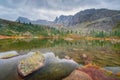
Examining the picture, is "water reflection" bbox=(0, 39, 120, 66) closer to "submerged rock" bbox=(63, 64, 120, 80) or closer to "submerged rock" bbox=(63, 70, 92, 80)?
"submerged rock" bbox=(63, 64, 120, 80)

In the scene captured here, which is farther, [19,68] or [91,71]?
[91,71]

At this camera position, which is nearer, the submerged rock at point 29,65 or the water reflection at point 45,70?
the submerged rock at point 29,65

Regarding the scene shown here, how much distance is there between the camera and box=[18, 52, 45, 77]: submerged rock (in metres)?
18.1

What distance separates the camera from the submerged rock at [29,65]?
1811cm

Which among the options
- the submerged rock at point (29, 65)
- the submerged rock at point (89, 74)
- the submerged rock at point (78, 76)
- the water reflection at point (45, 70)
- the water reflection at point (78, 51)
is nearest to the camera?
the submerged rock at point (29, 65)

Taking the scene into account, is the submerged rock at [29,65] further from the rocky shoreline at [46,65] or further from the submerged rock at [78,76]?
the submerged rock at [78,76]

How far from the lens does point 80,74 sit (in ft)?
62.6

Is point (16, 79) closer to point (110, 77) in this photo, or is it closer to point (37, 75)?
point (37, 75)

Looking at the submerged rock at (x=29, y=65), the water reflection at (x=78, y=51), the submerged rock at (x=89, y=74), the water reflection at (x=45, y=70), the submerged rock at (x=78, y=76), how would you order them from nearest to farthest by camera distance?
the submerged rock at (x=29, y=65), the water reflection at (x=45, y=70), the submerged rock at (x=78, y=76), the submerged rock at (x=89, y=74), the water reflection at (x=78, y=51)

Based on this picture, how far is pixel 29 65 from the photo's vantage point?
18344mm

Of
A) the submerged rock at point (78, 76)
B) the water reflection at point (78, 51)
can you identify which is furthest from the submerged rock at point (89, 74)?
the water reflection at point (78, 51)

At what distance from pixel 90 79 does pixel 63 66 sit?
2447 millimetres

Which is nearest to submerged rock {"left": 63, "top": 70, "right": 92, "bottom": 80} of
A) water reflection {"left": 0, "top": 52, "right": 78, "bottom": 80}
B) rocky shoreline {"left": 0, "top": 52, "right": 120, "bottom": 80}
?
rocky shoreline {"left": 0, "top": 52, "right": 120, "bottom": 80}

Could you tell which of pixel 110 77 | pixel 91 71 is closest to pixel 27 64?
pixel 91 71
